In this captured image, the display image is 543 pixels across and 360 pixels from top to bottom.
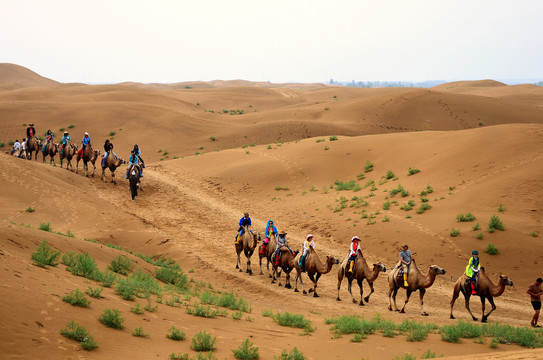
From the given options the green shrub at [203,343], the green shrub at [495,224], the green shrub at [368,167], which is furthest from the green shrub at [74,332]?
the green shrub at [368,167]

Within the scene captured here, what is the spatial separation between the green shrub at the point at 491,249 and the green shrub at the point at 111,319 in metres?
15.2

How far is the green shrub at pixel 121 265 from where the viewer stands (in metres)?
14.8

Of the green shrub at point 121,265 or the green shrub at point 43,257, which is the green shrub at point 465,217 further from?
the green shrub at point 43,257

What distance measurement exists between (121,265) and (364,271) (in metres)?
7.61

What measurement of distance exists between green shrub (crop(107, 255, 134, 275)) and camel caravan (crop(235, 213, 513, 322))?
17.3ft

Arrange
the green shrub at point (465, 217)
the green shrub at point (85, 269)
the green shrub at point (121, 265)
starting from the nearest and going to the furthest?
the green shrub at point (85, 269), the green shrub at point (121, 265), the green shrub at point (465, 217)

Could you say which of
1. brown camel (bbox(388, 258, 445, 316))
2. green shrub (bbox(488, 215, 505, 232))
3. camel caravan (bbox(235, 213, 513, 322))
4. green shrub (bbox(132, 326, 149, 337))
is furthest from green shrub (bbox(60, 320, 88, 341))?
green shrub (bbox(488, 215, 505, 232))

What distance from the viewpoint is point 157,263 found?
18578mm

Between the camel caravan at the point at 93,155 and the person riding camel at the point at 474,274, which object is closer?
the person riding camel at the point at 474,274

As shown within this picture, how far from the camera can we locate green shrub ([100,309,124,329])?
9383 mm

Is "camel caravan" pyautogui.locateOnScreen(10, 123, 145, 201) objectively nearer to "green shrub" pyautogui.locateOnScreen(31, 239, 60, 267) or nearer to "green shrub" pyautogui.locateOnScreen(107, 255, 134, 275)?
"green shrub" pyautogui.locateOnScreen(107, 255, 134, 275)

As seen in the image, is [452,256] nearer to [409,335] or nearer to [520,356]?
[409,335]

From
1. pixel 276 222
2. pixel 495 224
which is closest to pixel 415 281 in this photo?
pixel 495 224

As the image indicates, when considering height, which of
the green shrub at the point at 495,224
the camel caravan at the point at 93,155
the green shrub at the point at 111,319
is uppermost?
the camel caravan at the point at 93,155
